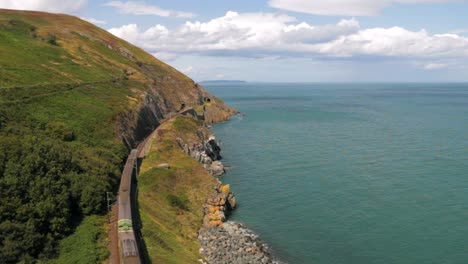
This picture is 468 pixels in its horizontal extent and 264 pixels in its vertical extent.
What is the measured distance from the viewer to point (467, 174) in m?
75.7

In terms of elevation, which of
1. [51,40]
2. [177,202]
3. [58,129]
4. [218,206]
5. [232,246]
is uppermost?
[51,40]

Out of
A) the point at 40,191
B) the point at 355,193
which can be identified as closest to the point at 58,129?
the point at 40,191

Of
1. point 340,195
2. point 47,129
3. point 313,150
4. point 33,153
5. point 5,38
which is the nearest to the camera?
point 33,153

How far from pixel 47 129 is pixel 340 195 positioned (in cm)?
4994

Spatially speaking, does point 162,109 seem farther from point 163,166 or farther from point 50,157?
point 50,157

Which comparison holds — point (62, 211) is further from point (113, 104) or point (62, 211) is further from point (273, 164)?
point (273, 164)

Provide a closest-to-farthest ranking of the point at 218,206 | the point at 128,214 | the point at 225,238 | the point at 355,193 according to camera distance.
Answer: the point at 128,214 < the point at 225,238 < the point at 218,206 < the point at 355,193

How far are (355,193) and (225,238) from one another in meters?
29.6

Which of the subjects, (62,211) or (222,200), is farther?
(222,200)

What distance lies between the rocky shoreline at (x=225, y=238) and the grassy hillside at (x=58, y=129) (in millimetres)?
14049

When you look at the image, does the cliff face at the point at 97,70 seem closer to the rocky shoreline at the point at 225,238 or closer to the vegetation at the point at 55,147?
the vegetation at the point at 55,147

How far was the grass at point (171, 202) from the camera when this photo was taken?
43.9 m

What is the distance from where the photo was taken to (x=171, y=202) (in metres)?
56.0

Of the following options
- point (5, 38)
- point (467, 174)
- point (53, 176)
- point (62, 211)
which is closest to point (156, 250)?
point (62, 211)
